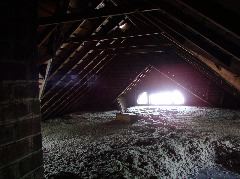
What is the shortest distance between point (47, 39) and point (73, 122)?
12.3 feet

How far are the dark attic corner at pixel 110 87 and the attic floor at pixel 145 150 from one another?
0.05 ft

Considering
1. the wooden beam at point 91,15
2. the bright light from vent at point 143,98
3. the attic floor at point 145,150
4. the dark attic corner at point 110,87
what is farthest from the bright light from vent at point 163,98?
the wooden beam at point 91,15

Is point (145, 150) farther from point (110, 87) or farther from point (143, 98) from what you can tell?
point (143, 98)

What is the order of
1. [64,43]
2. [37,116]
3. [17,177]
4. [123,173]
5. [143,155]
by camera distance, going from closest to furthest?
1. [17,177]
2. [37,116]
3. [123,173]
4. [143,155]
5. [64,43]

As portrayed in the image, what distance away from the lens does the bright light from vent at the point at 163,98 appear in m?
11.3

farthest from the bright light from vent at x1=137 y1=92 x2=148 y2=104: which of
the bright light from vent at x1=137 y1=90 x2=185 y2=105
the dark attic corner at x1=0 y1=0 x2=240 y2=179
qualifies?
the dark attic corner at x1=0 y1=0 x2=240 y2=179

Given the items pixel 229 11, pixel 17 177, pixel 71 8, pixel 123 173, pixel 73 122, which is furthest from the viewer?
pixel 73 122

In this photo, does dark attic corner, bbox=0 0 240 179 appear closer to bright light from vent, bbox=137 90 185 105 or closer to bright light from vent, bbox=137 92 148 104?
bright light from vent, bbox=137 90 185 105

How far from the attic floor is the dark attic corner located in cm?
2

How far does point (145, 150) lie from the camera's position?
4.34 meters

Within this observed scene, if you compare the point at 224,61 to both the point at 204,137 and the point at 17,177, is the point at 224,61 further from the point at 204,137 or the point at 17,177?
the point at 17,177

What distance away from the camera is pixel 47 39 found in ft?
14.9

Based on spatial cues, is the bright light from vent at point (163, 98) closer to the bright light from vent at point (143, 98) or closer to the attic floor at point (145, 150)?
the bright light from vent at point (143, 98)

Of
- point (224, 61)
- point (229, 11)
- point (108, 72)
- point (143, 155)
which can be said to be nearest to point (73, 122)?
point (108, 72)
